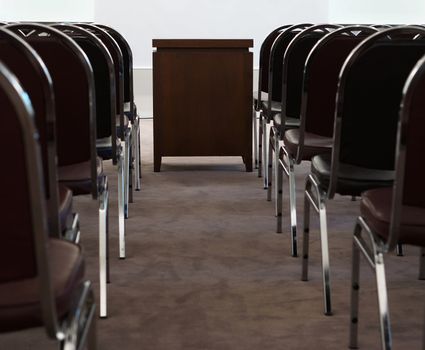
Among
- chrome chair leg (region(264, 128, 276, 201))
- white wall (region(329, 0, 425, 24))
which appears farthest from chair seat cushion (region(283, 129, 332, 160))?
white wall (region(329, 0, 425, 24))

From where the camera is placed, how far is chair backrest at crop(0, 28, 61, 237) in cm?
173

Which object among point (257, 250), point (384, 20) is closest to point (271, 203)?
point (257, 250)

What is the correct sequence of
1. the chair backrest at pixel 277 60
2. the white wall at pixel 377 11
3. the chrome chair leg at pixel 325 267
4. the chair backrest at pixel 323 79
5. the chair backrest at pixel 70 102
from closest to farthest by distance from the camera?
the chair backrest at pixel 70 102, the chrome chair leg at pixel 325 267, the chair backrest at pixel 323 79, the chair backrest at pixel 277 60, the white wall at pixel 377 11

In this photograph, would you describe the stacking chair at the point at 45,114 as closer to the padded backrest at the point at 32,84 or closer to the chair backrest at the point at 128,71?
the padded backrest at the point at 32,84

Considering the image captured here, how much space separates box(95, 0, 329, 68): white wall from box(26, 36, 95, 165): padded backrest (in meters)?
5.89

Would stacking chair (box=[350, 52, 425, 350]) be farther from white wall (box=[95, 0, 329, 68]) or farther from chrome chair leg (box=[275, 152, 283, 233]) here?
white wall (box=[95, 0, 329, 68])

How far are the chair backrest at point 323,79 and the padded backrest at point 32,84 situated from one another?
1.08 metres

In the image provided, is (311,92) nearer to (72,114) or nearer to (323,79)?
(323,79)

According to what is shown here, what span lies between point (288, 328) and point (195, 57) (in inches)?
122

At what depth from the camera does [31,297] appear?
137cm

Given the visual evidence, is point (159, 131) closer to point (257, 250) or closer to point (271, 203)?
point (271, 203)

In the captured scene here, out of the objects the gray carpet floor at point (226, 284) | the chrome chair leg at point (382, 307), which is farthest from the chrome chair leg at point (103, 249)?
the chrome chair leg at point (382, 307)

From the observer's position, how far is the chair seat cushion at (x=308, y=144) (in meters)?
3.11

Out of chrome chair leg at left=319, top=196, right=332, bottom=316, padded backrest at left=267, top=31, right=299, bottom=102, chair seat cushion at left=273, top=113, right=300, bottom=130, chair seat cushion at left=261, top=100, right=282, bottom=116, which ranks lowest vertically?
chrome chair leg at left=319, top=196, right=332, bottom=316
